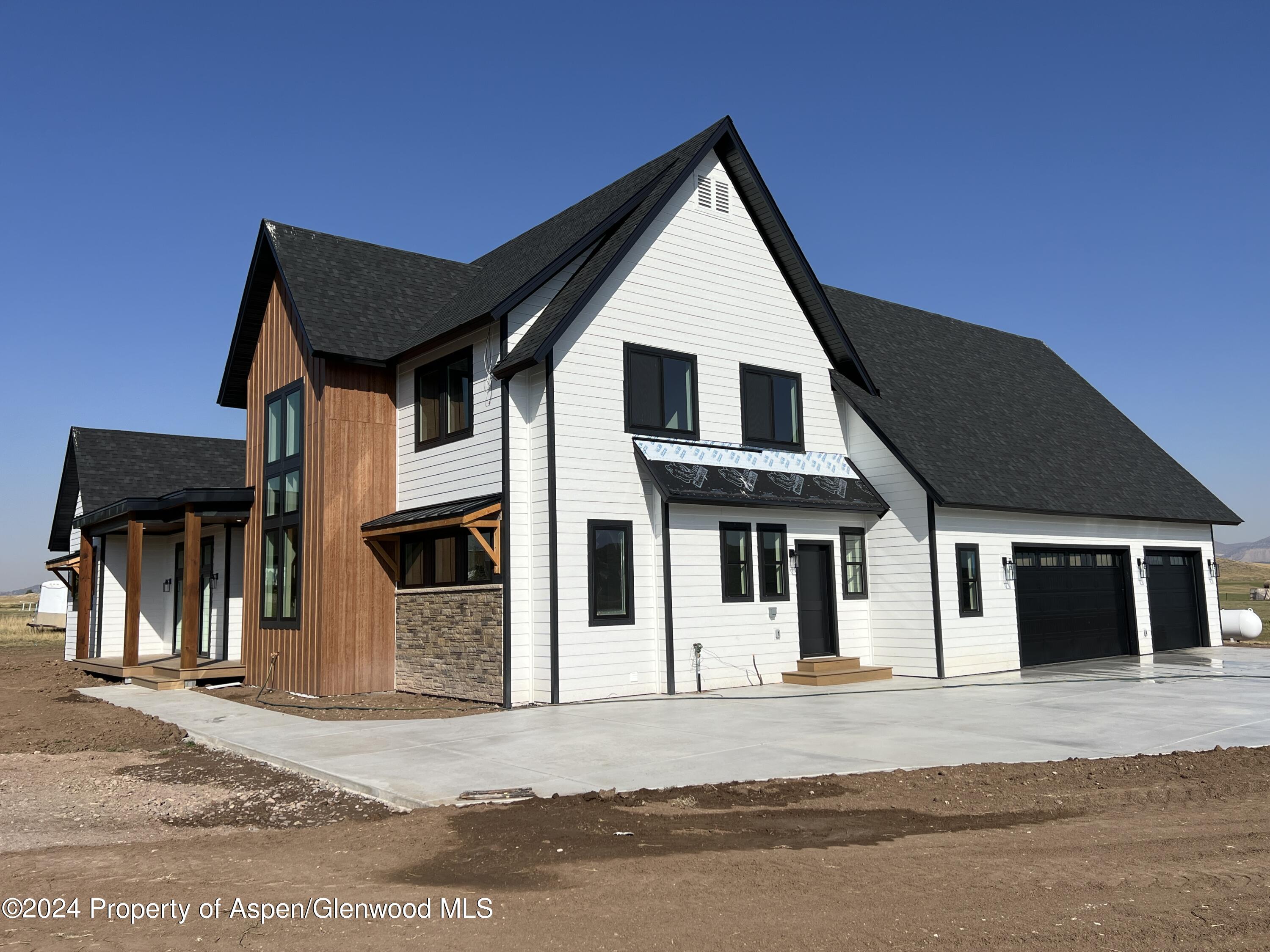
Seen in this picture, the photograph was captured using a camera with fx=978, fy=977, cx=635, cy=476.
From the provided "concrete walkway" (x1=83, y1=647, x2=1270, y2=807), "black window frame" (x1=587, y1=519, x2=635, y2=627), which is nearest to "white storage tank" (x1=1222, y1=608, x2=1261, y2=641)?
"concrete walkway" (x1=83, y1=647, x2=1270, y2=807)

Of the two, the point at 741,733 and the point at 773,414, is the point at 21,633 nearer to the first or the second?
the point at 773,414

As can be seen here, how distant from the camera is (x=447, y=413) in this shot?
16.4 metres

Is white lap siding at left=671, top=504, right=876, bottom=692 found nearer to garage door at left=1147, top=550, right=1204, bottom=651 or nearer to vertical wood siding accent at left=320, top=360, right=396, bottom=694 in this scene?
vertical wood siding accent at left=320, top=360, right=396, bottom=694

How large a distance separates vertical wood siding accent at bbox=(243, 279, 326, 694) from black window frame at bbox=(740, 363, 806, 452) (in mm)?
7236

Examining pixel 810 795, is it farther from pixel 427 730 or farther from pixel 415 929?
pixel 427 730

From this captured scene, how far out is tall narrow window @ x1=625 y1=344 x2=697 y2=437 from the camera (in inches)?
622

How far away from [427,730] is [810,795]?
5.72 meters

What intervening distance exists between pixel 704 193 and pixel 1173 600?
49.1 ft

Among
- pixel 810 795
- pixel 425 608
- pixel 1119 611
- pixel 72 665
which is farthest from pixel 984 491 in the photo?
pixel 72 665

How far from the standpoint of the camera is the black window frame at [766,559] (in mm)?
16641

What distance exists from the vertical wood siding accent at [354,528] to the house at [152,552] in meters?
3.10

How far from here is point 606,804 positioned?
777 centimetres

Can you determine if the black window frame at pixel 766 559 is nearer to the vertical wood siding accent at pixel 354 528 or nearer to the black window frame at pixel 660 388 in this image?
the black window frame at pixel 660 388

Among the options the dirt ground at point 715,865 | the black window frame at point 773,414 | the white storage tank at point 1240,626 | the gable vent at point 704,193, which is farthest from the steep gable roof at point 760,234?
the white storage tank at point 1240,626
